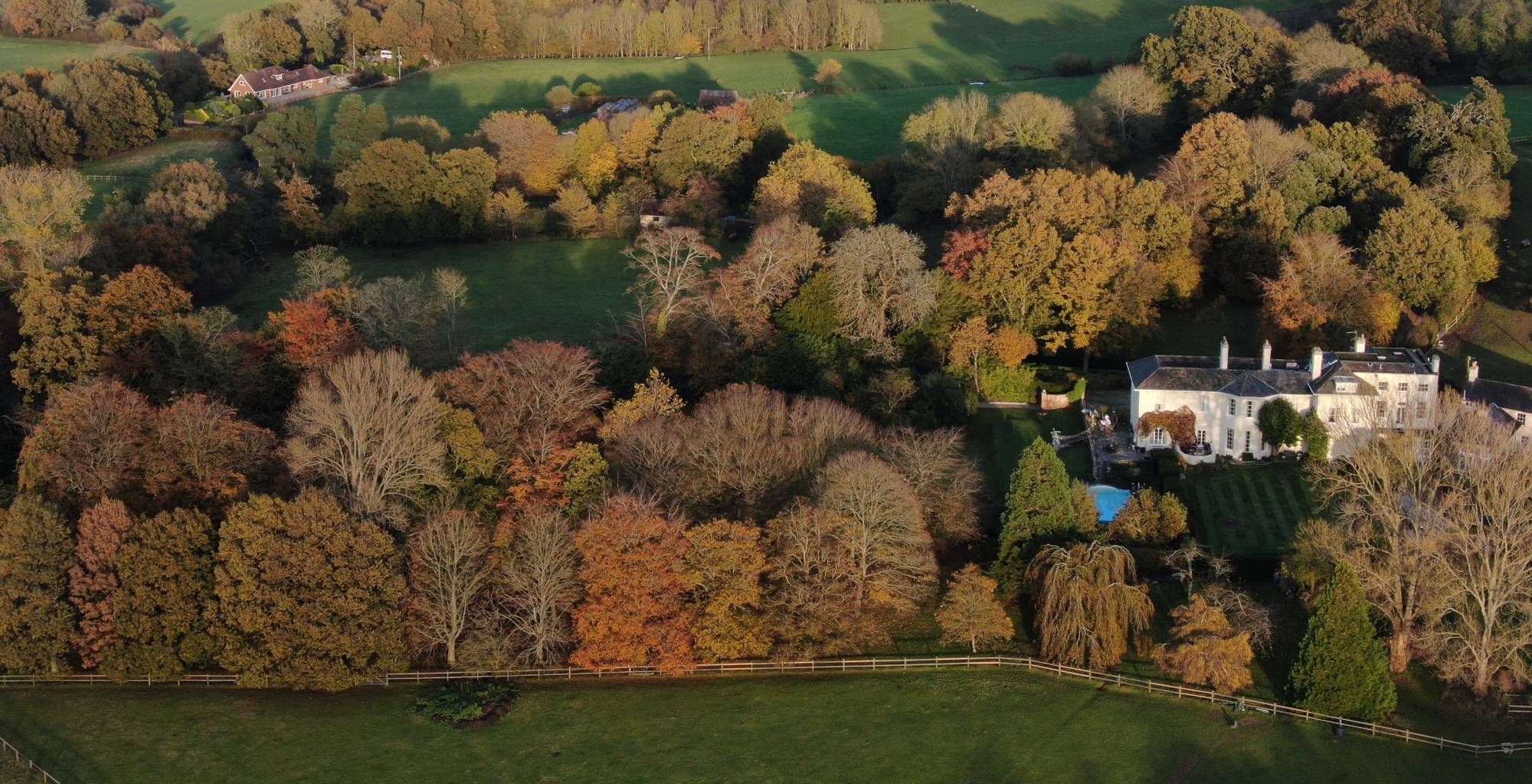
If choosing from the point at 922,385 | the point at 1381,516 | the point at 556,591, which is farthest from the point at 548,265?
the point at 1381,516

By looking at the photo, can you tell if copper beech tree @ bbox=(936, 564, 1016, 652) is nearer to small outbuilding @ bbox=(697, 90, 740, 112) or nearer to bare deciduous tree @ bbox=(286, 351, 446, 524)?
bare deciduous tree @ bbox=(286, 351, 446, 524)

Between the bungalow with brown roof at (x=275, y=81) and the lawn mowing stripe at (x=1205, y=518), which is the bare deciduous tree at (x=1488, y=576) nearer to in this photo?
the lawn mowing stripe at (x=1205, y=518)

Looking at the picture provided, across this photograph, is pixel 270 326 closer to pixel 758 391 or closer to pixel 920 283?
pixel 758 391

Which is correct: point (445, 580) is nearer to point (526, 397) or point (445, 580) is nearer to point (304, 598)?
point (304, 598)

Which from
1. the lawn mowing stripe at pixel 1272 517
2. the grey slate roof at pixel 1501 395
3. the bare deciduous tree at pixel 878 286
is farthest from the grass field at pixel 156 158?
the grey slate roof at pixel 1501 395

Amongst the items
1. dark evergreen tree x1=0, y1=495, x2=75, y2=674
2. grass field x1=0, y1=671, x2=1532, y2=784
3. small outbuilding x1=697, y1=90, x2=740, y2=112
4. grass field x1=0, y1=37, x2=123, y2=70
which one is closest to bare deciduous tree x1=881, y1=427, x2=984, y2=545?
grass field x1=0, y1=671, x2=1532, y2=784

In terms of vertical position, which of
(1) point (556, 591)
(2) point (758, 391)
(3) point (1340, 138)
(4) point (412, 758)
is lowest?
(4) point (412, 758)

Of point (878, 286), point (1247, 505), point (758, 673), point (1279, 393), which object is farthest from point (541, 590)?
point (1279, 393)
